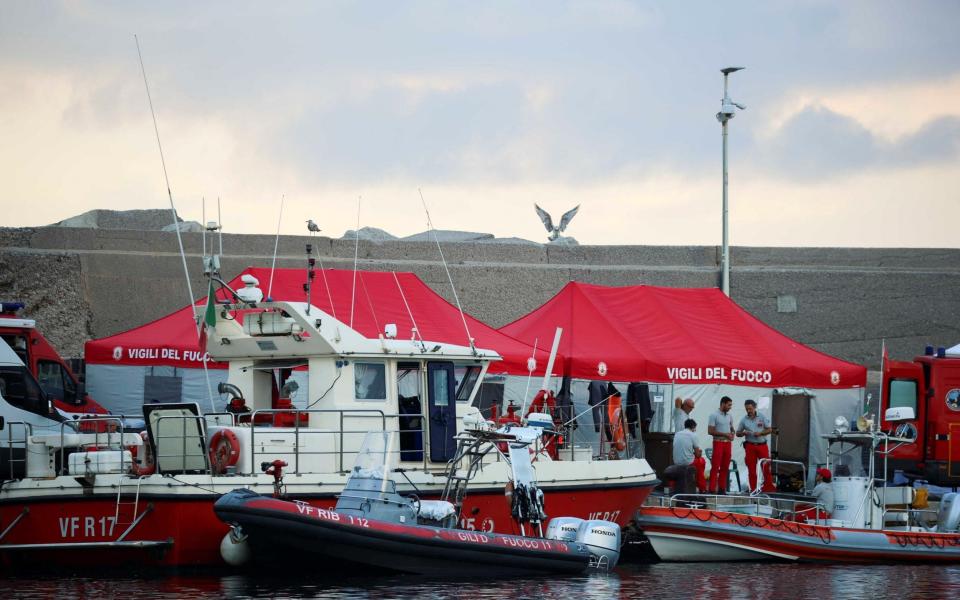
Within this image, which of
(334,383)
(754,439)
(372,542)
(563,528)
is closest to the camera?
(372,542)

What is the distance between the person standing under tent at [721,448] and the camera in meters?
16.4

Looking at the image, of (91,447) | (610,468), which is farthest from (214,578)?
(610,468)

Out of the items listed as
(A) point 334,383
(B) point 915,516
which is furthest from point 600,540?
(B) point 915,516

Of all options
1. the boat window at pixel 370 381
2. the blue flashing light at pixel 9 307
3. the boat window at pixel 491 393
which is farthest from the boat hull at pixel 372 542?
the blue flashing light at pixel 9 307

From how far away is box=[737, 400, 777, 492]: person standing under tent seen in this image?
16766 mm

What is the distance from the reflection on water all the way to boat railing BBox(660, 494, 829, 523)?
48.3 inches

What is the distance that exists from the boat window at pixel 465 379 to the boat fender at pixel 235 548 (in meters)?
2.96

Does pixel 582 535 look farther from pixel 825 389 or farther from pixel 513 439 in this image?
pixel 825 389

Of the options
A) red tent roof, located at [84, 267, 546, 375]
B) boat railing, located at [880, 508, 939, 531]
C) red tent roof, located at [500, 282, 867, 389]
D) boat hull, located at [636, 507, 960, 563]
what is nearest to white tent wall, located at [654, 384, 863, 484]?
red tent roof, located at [500, 282, 867, 389]

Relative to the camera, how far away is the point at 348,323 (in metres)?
18.4

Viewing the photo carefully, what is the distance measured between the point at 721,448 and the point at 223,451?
672 cm

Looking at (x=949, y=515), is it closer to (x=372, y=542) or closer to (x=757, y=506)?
(x=757, y=506)

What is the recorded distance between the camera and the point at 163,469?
38.8 ft

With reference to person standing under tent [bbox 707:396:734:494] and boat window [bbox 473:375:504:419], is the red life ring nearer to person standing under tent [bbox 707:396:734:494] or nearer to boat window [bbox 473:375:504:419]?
person standing under tent [bbox 707:396:734:494]
